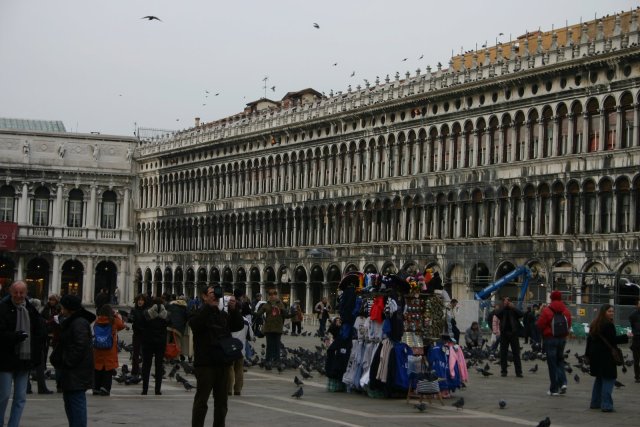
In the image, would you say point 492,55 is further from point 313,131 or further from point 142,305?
point 142,305

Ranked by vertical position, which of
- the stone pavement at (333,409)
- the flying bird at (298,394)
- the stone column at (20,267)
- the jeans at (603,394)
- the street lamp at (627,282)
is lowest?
the stone pavement at (333,409)

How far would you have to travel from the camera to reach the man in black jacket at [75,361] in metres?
12.8

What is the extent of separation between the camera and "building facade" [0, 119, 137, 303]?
86.8 meters

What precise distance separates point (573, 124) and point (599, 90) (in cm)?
197

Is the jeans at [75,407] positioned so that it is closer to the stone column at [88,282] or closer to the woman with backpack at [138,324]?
the woman with backpack at [138,324]

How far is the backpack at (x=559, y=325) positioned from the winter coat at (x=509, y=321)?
4.23 m

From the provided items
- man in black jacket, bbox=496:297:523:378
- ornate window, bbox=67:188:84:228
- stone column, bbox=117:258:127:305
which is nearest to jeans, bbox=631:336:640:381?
man in black jacket, bbox=496:297:523:378

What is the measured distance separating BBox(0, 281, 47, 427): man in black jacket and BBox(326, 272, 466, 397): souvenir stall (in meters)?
7.35

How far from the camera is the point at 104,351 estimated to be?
19953 mm

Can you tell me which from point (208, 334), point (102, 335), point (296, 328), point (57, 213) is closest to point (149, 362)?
point (102, 335)

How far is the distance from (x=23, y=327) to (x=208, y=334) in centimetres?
202

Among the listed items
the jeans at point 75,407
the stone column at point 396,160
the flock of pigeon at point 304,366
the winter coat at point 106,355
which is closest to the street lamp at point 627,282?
the flock of pigeon at point 304,366

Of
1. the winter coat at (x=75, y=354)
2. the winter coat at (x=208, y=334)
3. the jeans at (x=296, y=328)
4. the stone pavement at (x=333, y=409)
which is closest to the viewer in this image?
the winter coat at (x=75, y=354)

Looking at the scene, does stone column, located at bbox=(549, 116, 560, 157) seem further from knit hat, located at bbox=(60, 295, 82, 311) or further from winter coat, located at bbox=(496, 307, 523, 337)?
knit hat, located at bbox=(60, 295, 82, 311)
